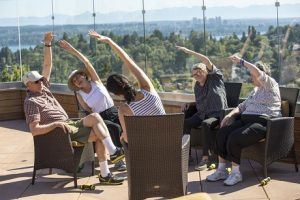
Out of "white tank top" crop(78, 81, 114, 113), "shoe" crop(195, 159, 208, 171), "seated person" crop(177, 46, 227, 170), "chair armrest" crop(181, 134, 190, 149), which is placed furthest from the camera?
"white tank top" crop(78, 81, 114, 113)

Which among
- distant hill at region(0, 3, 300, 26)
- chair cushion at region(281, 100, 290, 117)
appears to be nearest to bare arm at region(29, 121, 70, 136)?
chair cushion at region(281, 100, 290, 117)

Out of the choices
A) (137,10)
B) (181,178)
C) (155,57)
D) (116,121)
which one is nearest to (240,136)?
(181,178)

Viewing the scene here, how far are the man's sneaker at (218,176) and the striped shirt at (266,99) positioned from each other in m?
0.62

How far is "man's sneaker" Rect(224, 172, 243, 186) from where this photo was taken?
5.22 meters

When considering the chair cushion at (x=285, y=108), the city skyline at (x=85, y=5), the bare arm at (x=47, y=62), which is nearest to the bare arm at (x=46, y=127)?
the bare arm at (x=47, y=62)

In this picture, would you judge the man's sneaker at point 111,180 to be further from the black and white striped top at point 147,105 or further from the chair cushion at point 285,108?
the chair cushion at point 285,108

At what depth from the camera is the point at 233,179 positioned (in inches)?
207

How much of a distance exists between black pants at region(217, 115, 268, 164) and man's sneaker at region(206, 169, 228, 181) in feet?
0.47

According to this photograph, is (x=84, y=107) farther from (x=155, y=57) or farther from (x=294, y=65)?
(x=294, y=65)

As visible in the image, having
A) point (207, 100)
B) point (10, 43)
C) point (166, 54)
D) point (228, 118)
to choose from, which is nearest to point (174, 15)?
point (166, 54)

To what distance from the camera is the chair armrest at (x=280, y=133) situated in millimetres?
5242

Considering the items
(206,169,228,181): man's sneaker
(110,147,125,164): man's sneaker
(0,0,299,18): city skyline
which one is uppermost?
(0,0,299,18): city skyline

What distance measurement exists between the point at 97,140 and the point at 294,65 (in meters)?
2.22

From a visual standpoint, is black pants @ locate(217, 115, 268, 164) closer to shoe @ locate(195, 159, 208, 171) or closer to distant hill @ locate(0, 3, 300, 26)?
shoe @ locate(195, 159, 208, 171)
